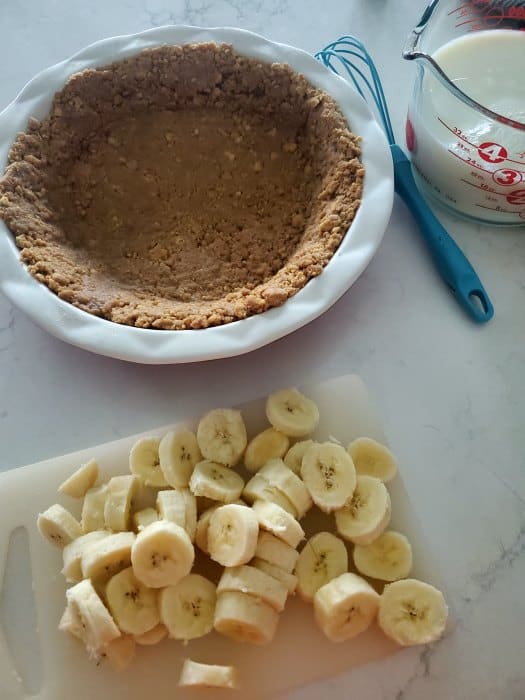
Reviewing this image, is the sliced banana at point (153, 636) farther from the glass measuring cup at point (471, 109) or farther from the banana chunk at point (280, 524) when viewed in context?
the glass measuring cup at point (471, 109)

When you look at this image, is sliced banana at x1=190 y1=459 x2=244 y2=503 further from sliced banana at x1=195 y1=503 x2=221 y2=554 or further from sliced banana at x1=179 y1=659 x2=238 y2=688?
sliced banana at x1=179 y1=659 x2=238 y2=688

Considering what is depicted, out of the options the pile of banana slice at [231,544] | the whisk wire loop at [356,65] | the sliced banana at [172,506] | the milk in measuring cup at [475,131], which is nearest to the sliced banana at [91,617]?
the pile of banana slice at [231,544]

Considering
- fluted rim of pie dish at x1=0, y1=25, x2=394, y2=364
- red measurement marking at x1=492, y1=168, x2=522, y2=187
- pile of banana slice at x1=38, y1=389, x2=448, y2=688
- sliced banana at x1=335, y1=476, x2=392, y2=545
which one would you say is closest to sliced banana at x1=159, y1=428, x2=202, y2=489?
pile of banana slice at x1=38, y1=389, x2=448, y2=688

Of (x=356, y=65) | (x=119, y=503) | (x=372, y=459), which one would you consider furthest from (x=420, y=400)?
(x=356, y=65)

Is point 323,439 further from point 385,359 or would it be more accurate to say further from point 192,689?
point 192,689

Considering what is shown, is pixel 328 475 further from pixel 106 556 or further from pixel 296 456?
pixel 106 556

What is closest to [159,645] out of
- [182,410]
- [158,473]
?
[158,473]
